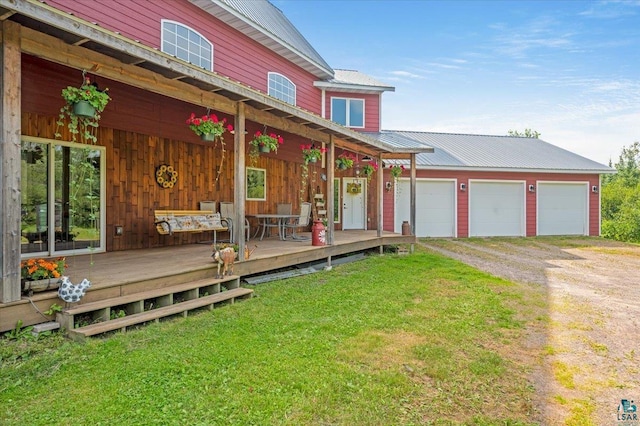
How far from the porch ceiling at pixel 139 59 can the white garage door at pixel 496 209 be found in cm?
955

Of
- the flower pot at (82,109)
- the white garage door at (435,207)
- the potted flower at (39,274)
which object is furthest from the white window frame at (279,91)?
the potted flower at (39,274)

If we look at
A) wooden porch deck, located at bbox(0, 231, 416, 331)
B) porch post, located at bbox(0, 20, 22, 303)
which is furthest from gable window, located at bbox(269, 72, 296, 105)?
porch post, located at bbox(0, 20, 22, 303)

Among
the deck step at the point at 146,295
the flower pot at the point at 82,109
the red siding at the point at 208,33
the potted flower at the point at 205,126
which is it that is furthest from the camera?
the red siding at the point at 208,33

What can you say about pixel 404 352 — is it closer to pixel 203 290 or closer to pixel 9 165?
pixel 203 290

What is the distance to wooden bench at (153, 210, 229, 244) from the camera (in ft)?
20.5

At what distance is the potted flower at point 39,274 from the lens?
10.8 ft

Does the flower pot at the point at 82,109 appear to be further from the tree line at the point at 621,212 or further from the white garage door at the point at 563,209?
the tree line at the point at 621,212

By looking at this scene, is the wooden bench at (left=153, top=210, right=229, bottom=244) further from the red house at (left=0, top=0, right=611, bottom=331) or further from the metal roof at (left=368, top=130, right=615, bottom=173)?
the metal roof at (left=368, top=130, right=615, bottom=173)

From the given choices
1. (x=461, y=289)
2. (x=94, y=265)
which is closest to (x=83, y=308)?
(x=94, y=265)

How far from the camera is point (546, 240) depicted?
13.6m

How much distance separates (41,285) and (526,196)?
50.2 ft

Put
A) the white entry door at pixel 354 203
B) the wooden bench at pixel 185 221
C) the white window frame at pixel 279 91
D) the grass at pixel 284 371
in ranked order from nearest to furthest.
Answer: the grass at pixel 284 371 < the wooden bench at pixel 185 221 < the white window frame at pixel 279 91 < the white entry door at pixel 354 203

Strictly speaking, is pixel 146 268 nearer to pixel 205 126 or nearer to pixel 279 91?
pixel 205 126

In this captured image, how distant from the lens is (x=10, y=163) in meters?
3.04
